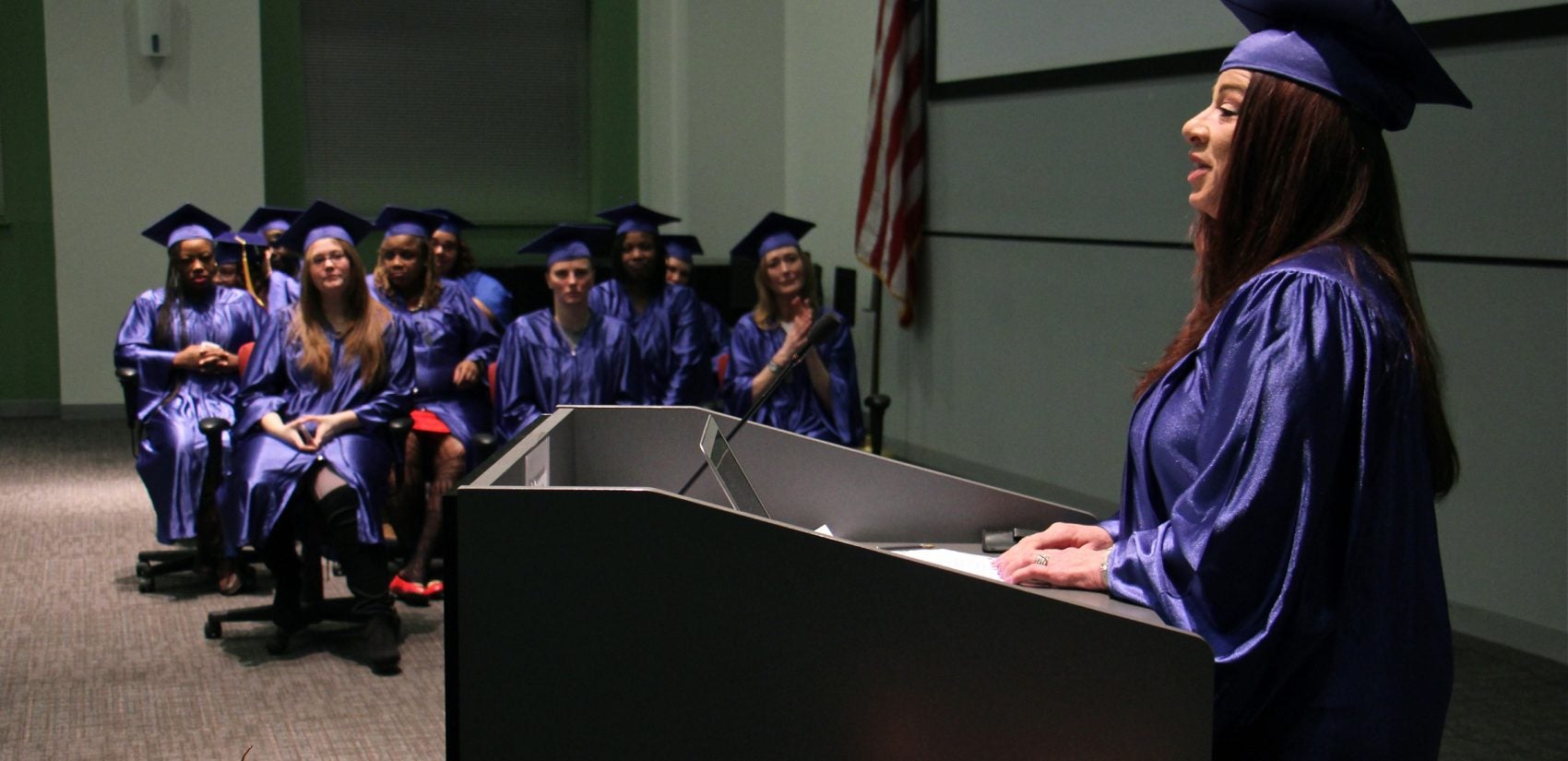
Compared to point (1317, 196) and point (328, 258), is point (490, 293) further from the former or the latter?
point (1317, 196)

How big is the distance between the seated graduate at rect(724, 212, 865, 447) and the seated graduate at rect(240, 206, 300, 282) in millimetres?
1874

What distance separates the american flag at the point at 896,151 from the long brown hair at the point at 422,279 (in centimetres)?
242

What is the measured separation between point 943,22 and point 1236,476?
5.80m

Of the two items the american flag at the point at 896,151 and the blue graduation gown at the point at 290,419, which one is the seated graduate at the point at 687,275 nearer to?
the american flag at the point at 896,151

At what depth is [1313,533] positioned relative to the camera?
4.48 ft

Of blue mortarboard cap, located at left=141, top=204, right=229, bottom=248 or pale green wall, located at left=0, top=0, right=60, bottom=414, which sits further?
pale green wall, located at left=0, top=0, right=60, bottom=414

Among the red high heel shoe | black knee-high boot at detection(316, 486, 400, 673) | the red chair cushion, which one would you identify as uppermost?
the red chair cushion

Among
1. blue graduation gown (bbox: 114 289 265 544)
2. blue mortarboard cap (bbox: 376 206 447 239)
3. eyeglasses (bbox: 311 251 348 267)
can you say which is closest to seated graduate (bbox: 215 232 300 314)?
blue graduation gown (bbox: 114 289 265 544)

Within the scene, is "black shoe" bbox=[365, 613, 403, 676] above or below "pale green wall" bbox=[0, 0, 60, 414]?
below

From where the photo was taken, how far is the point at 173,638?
4512 millimetres

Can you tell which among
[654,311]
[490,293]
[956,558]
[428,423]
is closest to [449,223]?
[490,293]

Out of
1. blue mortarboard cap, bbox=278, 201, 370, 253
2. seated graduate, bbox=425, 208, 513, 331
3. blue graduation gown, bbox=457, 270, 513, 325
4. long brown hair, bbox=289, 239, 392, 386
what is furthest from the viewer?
blue graduation gown, bbox=457, 270, 513, 325

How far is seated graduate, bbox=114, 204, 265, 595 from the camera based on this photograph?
15.9 ft

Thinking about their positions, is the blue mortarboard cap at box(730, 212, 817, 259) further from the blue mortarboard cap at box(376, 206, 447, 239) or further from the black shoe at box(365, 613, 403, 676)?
the black shoe at box(365, 613, 403, 676)
